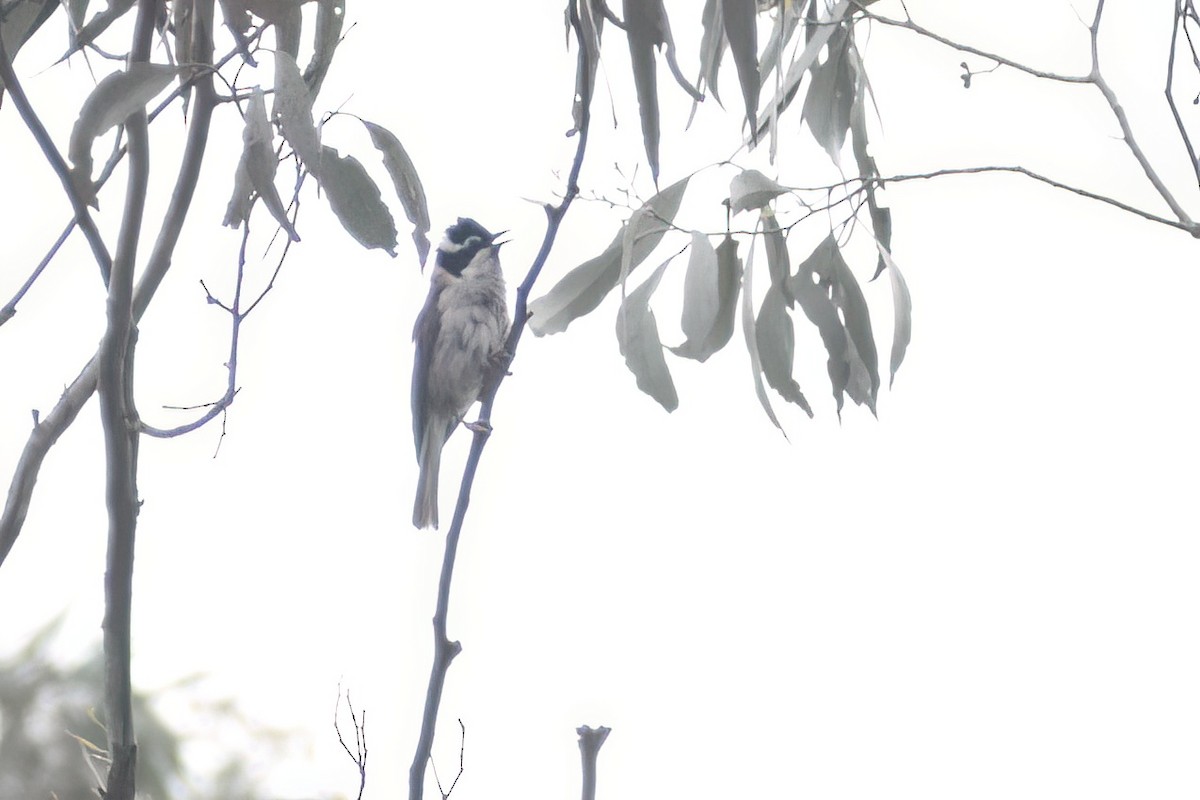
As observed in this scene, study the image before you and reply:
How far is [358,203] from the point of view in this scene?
1744 mm

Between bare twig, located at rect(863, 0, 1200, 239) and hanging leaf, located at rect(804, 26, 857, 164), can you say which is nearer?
bare twig, located at rect(863, 0, 1200, 239)

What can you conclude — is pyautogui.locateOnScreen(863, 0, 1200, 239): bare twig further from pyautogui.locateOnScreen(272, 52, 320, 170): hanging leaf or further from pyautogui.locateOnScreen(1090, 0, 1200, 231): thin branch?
pyautogui.locateOnScreen(272, 52, 320, 170): hanging leaf

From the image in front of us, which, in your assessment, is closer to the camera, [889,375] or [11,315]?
[11,315]

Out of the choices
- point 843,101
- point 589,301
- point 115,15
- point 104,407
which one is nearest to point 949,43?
point 843,101

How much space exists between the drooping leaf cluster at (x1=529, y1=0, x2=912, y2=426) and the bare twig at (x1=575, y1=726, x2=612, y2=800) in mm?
899

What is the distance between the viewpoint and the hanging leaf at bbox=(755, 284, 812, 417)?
2223 mm

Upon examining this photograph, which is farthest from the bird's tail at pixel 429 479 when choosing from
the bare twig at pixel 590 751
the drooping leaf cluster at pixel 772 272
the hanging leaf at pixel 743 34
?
the bare twig at pixel 590 751

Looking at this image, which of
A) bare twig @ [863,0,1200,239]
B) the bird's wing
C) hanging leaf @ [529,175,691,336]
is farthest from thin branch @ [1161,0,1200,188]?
the bird's wing

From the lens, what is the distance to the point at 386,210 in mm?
1759

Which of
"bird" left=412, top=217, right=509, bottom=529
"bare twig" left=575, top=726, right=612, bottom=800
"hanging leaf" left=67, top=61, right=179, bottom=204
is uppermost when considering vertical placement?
"bird" left=412, top=217, right=509, bottom=529

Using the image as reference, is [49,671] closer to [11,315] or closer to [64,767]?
[64,767]

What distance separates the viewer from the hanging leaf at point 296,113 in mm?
1620

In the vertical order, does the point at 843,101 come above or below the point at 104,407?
above

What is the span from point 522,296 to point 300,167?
52 centimetres
